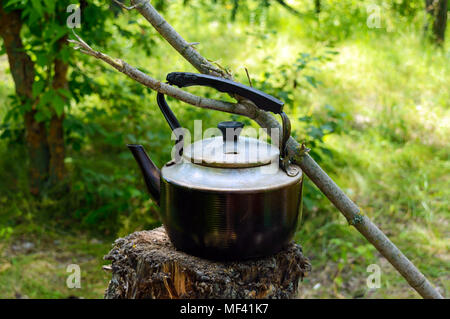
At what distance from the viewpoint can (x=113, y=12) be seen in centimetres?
339

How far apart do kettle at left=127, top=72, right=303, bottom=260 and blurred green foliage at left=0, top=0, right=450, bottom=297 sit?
905mm

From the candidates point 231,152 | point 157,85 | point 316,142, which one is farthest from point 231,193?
point 316,142

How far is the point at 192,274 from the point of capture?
1.61m

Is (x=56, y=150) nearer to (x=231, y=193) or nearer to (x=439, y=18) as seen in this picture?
(x=231, y=193)

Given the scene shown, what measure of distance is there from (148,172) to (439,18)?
479cm

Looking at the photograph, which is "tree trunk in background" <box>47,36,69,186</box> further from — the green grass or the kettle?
the kettle

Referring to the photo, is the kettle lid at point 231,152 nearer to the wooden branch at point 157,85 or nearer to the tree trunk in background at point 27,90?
the wooden branch at point 157,85

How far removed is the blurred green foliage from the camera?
3066 mm

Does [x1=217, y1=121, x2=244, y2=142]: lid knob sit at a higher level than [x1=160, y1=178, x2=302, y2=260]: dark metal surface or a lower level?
higher

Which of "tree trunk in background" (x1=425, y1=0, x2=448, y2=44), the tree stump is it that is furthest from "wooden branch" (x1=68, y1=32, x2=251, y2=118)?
"tree trunk in background" (x1=425, y1=0, x2=448, y2=44)

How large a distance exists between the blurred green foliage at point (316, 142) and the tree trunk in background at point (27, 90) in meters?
0.13

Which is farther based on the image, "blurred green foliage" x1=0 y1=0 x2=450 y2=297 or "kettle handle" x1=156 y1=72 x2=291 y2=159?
"blurred green foliage" x1=0 y1=0 x2=450 y2=297

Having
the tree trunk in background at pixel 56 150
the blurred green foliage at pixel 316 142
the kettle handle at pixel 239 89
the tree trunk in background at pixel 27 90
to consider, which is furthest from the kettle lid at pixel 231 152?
the tree trunk in background at pixel 56 150
